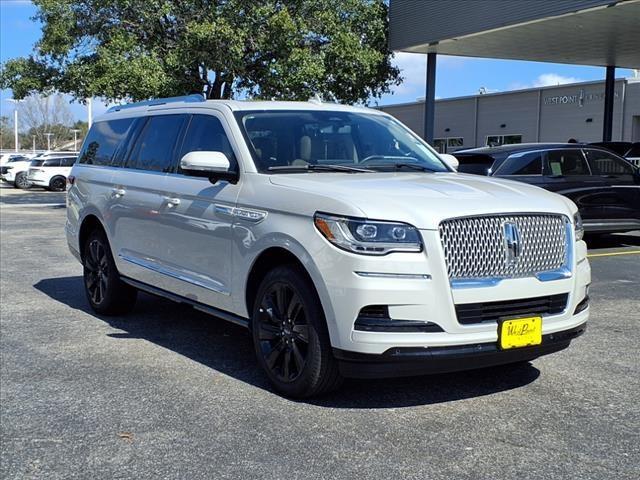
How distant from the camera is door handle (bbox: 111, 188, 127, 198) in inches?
261

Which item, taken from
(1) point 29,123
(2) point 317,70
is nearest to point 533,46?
(2) point 317,70

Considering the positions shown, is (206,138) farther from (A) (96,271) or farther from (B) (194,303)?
(A) (96,271)

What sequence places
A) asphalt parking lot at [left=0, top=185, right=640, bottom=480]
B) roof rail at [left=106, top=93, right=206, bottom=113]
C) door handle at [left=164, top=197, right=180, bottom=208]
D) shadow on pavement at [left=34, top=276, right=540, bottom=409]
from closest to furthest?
asphalt parking lot at [left=0, top=185, right=640, bottom=480], shadow on pavement at [left=34, top=276, right=540, bottom=409], door handle at [left=164, top=197, right=180, bottom=208], roof rail at [left=106, top=93, right=206, bottom=113]

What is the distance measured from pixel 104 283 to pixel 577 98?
1173 inches

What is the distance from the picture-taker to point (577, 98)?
3278 centimetres

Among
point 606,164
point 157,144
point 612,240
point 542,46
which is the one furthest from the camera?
point 542,46

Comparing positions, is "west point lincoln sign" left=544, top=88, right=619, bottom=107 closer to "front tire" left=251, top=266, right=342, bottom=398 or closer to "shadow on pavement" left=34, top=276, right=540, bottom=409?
"shadow on pavement" left=34, top=276, right=540, bottom=409

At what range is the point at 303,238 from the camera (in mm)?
4379

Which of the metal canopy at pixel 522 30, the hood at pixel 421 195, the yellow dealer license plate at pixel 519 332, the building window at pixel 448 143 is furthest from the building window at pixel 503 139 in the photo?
the yellow dealer license plate at pixel 519 332

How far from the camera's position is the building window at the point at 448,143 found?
4042 cm

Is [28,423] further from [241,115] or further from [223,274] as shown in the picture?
[241,115]

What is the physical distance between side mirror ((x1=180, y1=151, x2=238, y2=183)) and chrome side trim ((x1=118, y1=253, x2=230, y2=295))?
79cm

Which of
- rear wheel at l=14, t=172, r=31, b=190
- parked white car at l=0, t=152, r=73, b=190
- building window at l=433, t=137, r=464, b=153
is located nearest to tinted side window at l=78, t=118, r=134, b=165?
parked white car at l=0, t=152, r=73, b=190

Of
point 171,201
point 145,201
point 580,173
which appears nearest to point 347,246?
point 171,201
